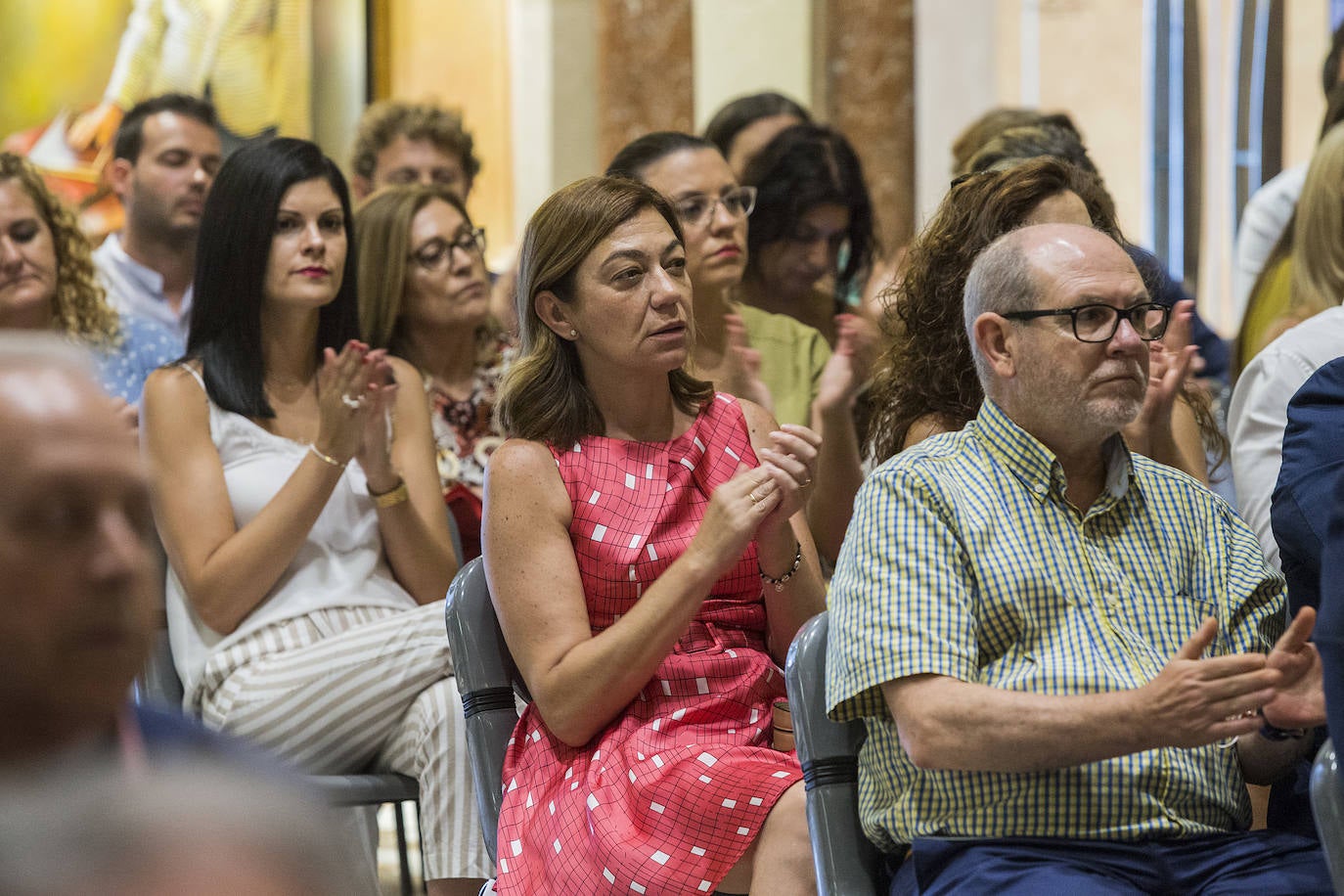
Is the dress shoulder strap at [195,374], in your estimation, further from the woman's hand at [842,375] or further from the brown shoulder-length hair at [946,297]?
the brown shoulder-length hair at [946,297]

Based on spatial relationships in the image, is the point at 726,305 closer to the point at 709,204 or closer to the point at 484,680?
the point at 709,204

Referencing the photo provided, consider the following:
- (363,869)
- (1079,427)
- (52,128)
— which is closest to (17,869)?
(363,869)

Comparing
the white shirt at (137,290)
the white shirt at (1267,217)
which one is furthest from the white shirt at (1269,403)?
the white shirt at (137,290)

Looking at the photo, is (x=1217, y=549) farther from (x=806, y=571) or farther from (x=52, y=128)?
(x=52, y=128)

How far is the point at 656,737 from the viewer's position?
2.29 metres

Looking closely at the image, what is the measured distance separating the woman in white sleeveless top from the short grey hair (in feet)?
4.03

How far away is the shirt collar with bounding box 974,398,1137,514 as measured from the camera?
204 centimetres

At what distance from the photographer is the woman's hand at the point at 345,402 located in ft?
10.2

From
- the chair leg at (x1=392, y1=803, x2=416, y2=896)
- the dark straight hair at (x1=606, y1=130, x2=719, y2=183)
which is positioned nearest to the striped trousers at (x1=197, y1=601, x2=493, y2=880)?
the chair leg at (x1=392, y1=803, x2=416, y2=896)

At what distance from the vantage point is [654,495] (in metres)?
2.43

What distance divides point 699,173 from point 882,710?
1.81 m

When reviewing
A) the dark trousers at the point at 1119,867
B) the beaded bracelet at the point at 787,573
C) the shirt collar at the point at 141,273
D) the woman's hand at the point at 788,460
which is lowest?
the dark trousers at the point at 1119,867

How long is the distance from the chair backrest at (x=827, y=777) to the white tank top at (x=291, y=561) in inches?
53.4

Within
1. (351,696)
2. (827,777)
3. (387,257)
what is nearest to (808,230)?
(387,257)
